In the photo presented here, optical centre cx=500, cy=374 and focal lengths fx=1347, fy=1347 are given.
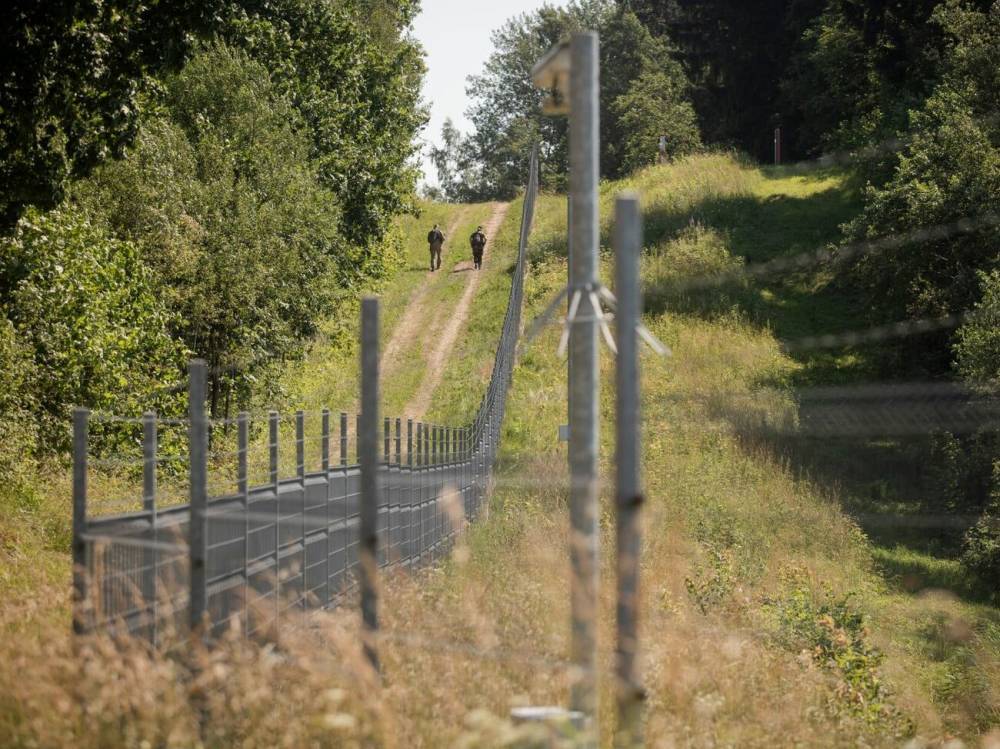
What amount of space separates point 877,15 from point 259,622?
47.5m

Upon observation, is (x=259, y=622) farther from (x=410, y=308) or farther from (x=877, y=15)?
(x=877, y=15)

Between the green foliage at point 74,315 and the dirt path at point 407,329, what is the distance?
17.6m

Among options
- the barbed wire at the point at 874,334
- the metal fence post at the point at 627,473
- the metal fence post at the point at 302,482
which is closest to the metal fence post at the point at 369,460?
the metal fence post at the point at 627,473

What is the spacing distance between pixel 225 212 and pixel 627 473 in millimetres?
25280

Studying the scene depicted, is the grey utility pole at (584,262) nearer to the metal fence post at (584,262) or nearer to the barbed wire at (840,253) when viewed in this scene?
the metal fence post at (584,262)

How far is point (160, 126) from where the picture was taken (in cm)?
2734

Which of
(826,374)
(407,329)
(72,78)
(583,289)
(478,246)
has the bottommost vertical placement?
(826,374)

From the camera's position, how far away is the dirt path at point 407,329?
4234 cm

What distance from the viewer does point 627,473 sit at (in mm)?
5082

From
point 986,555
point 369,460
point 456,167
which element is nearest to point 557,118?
point 456,167

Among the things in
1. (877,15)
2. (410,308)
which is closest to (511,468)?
(410,308)

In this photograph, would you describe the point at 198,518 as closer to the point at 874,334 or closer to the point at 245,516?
the point at 245,516

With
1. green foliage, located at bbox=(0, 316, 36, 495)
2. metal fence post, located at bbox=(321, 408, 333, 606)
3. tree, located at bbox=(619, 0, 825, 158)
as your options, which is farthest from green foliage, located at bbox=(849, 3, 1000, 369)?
tree, located at bbox=(619, 0, 825, 158)

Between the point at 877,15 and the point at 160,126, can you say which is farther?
the point at 877,15
